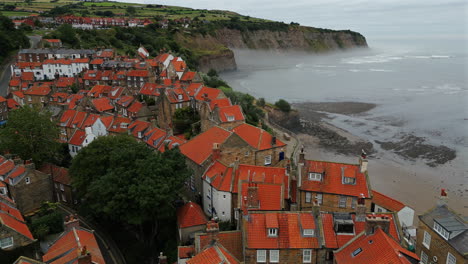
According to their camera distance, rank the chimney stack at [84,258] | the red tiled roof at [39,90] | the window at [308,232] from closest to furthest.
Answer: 1. the chimney stack at [84,258]
2. the window at [308,232]
3. the red tiled roof at [39,90]

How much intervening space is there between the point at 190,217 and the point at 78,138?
24083 millimetres

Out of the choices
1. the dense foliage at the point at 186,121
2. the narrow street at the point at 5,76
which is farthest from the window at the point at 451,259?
the narrow street at the point at 5,76

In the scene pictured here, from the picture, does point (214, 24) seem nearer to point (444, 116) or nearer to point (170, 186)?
point (444, 116)

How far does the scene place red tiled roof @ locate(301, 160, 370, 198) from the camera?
1105 inches

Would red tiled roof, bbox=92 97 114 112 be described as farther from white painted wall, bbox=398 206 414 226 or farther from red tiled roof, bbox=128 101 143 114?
white painted wall, bbox=398 206 414 226

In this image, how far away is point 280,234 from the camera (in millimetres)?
21078

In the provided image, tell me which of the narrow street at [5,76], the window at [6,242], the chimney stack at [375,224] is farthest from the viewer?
the narrow street at [5,76]

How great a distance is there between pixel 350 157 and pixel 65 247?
45510mm

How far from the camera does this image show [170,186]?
27422 mm

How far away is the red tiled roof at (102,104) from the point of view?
5339 cm

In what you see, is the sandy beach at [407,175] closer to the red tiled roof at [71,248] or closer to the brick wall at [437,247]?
the brick wall at [437,247]

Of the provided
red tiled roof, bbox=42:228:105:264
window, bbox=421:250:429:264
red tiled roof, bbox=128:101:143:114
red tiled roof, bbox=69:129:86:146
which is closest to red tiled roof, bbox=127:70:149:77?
red tiled roof, bbox=128:101:143:114

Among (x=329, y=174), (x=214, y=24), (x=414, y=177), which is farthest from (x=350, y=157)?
(x=214, y=24)

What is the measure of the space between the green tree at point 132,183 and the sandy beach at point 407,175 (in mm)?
28053
